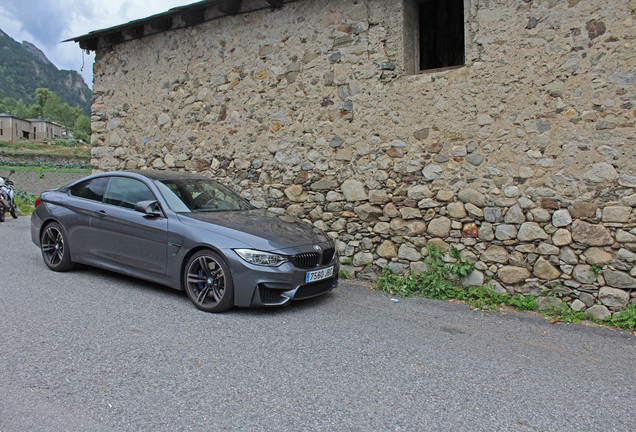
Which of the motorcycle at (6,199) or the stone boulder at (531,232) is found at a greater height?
the motorcycle at (6,199)

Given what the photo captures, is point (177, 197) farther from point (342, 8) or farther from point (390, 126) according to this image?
point (342, 8)

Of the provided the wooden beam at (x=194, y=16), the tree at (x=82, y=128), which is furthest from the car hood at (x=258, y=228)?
the tree at (x=82, y=128)

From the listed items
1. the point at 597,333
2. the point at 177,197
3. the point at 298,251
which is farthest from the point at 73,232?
the point at 597,333

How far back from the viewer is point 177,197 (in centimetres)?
579

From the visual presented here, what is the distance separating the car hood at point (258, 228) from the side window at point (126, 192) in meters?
0.73

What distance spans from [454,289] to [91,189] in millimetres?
4998

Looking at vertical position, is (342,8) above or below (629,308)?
above

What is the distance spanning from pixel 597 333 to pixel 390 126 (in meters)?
3.61

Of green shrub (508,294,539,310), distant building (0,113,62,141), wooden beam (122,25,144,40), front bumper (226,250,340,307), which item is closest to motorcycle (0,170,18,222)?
wooden beam (122,25,144,40)

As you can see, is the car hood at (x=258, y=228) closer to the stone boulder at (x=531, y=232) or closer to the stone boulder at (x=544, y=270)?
the stone boulder at (x=531, y=232)

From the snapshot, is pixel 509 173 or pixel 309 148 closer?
pixel 509 173

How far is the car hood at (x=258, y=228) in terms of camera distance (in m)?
5.04

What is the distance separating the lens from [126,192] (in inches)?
237

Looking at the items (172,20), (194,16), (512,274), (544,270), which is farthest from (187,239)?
(172,20)
